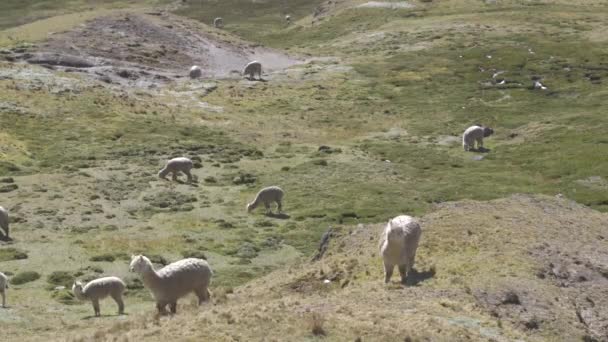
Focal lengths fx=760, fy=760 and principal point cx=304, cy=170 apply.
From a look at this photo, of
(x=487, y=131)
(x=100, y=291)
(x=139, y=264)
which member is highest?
(x=139, y=264)

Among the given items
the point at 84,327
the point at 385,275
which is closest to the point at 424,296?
the point at 385,275

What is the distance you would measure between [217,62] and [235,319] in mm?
98171

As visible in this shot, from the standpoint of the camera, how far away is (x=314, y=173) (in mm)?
66312

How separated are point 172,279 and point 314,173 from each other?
4038 centimetres

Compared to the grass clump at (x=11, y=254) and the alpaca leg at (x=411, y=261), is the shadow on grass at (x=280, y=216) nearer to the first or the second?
the grass clump at (x=11, y=254)

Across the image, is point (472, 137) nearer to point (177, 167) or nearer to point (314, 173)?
point (314, 173)

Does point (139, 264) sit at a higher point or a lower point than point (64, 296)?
higher

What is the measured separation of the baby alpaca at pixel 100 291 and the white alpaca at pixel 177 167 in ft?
95.7

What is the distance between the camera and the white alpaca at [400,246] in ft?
88.7

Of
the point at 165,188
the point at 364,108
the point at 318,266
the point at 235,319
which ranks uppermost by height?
the point at 235,319

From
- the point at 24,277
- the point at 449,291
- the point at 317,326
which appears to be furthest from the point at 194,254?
the point at 317,326

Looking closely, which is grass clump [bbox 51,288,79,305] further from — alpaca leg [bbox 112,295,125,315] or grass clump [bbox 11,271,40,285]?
alpaca leg [bbox 112,295,125,315]

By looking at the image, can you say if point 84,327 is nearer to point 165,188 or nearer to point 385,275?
point 385,275

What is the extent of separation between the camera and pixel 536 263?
2834cm
